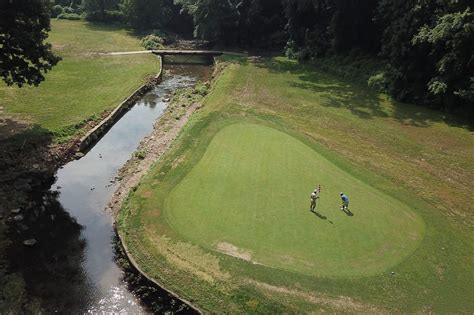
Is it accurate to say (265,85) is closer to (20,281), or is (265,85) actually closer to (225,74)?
(225,74)

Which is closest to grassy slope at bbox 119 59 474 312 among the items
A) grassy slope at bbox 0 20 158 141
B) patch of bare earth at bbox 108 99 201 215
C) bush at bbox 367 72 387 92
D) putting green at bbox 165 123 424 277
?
putting green at bbox 165 123 424 277

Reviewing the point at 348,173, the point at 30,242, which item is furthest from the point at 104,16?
the point at 30,242

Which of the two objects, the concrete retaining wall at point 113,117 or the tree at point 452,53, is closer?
the concrete retaining wall at point 113,117

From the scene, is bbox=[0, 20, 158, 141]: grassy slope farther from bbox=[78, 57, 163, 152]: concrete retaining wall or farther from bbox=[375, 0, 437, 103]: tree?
bbox=[375, 0, 437, 103]: tree

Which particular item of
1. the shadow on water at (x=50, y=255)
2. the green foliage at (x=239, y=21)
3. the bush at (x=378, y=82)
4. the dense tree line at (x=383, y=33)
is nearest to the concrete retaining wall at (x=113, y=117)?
the shadow on water at (x=50, y=255)

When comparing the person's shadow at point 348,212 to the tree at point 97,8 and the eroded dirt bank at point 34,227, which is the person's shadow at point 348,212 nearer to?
the eroded dirt bank at point 34,227

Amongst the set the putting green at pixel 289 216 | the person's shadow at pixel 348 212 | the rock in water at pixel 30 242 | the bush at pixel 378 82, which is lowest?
the rock in water at pixel 30 242

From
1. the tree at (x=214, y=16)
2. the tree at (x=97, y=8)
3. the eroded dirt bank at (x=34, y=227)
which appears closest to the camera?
the eroded dirt bank at (x=34, y=227)

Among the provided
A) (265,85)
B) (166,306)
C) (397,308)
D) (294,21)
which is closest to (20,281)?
(166,306)
